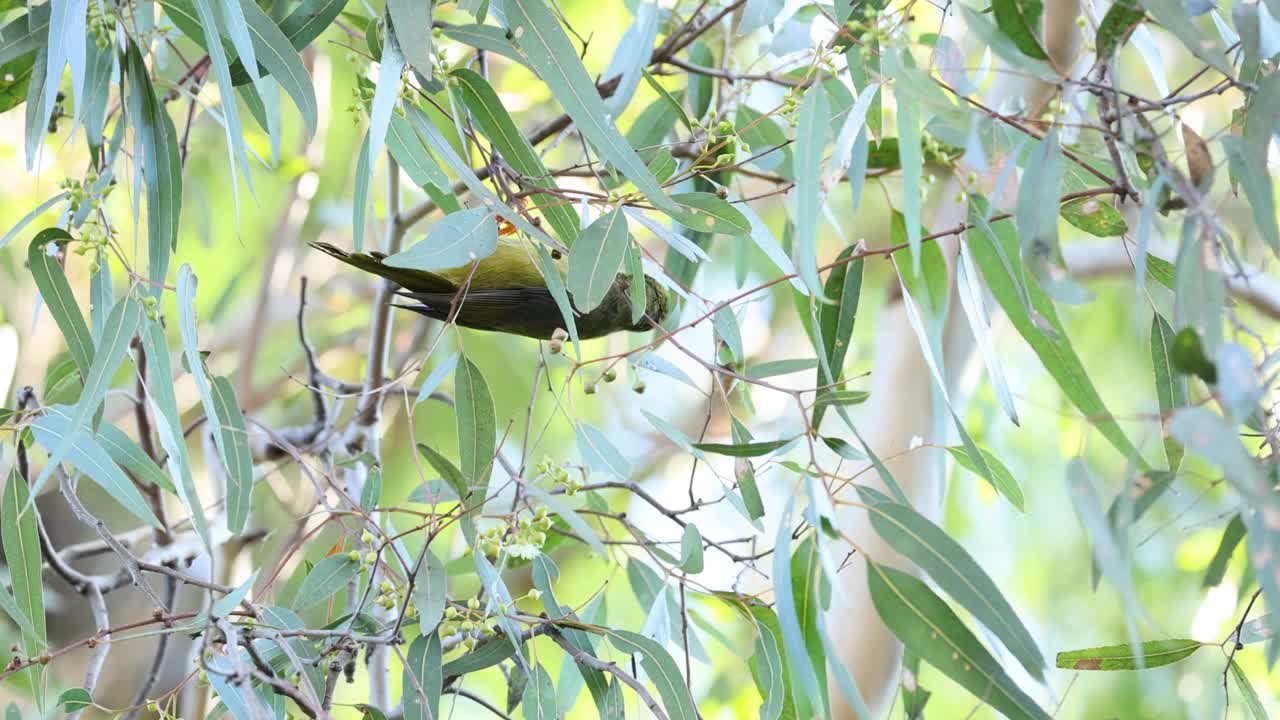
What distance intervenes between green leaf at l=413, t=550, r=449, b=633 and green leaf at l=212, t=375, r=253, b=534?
263mm

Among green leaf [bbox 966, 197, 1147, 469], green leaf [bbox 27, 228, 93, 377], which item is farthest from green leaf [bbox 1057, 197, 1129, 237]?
green leaf [bbox 27, 228, 93, 377]

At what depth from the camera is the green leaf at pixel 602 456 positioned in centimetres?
146

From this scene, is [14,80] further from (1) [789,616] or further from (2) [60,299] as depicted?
(1) [789,616]

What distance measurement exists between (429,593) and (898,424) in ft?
4.03

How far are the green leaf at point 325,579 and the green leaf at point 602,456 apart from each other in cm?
31

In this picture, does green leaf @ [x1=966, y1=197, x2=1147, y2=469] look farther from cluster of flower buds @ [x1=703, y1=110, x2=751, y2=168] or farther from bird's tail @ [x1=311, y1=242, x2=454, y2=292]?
bird's tail @ [x1=311, y1=242, x2=454, y2=292]

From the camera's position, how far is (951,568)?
3.73 ft

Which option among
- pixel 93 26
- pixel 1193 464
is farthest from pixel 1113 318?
pixel 93 26

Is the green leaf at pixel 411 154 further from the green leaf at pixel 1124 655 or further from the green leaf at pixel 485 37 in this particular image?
the green leaf at pixel 1124 655

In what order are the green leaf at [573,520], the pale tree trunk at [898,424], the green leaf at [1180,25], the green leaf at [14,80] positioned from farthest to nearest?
the pale tree trunk at [898,424], the green leaf at [14,80], the green leaf at [573,520], the green leaf at [1180,25]

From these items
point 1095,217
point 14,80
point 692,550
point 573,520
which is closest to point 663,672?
point 692,550

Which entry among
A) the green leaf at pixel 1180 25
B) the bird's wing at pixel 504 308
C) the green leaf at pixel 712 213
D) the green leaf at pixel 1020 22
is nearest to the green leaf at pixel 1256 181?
the green leaf at pixel 1180 25

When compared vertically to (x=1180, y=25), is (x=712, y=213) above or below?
below

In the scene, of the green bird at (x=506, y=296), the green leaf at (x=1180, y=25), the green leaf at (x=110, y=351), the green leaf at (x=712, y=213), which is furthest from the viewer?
the green bird at (x=506, y=296)
